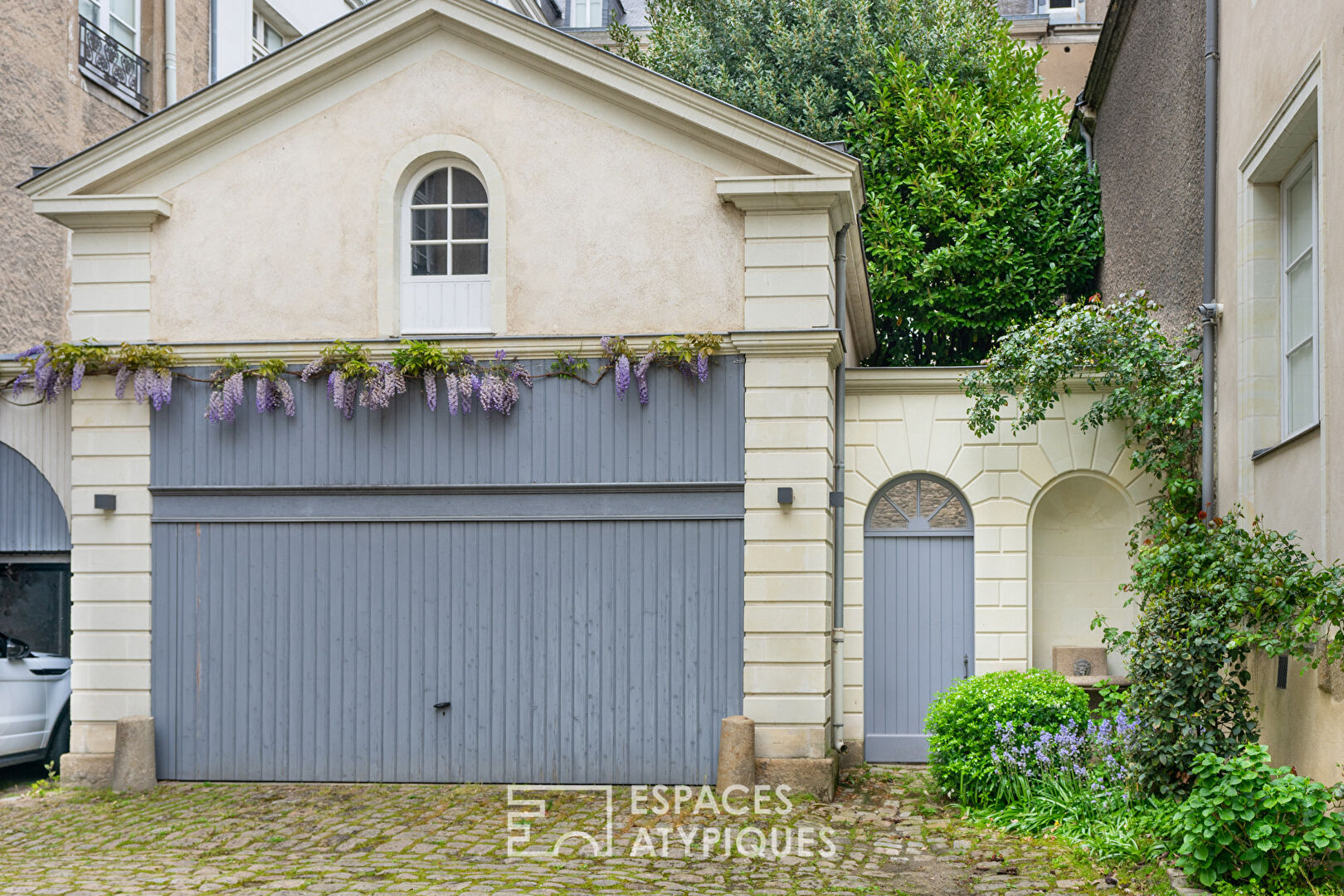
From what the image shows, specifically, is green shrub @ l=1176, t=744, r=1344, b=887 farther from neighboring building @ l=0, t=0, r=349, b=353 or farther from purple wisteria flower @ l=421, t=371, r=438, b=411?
neighboring building @ l=0, t=0, r=349, b=353

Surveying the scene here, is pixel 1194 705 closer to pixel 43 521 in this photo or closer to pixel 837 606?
pixel 837 606

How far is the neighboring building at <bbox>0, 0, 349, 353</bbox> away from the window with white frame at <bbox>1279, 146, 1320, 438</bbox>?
12169 mm

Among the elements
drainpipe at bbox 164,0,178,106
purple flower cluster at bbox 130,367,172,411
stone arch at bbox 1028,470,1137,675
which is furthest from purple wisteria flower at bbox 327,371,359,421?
drainpipe at bbox 164,0,178,106

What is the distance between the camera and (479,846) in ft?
27.4

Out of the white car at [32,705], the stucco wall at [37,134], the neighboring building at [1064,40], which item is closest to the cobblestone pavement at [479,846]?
the white car at [32,705]

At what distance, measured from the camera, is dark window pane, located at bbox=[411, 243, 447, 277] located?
10.8m

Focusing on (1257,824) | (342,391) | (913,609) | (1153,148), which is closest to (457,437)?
(342,391)

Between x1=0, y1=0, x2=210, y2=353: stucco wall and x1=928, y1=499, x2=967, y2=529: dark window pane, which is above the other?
x1=0, y1=0, x2=210, y2=353: stucco wall

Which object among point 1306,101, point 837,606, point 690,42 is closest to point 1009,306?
point 690,42

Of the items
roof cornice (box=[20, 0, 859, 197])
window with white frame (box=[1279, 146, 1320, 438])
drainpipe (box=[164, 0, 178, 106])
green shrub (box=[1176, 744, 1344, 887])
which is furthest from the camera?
drainpipe (box=[164, 0, 178, 106])

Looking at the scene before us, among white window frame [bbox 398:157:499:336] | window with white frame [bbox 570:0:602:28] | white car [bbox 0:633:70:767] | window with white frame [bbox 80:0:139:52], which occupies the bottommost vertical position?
white car [bbox 0:633:70:767]

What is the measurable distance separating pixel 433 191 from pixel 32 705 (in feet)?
18.7

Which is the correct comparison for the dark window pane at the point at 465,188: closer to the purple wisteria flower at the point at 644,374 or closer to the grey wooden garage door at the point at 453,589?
the grey wooden garage door at the point at 453,589

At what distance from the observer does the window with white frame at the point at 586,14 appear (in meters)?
28.3
